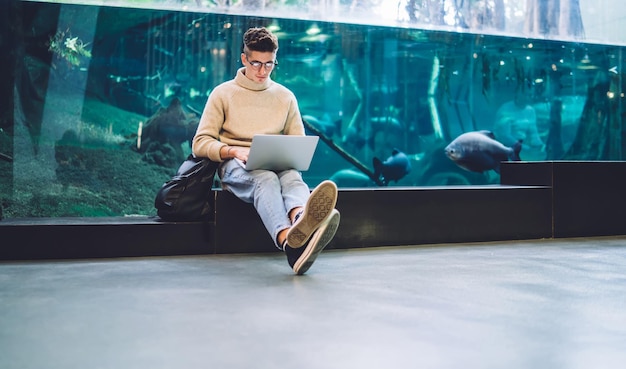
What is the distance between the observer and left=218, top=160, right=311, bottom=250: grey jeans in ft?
10.2

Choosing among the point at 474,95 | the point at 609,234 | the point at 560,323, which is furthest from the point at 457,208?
the point at 474,95

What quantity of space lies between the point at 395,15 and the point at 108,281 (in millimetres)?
8008

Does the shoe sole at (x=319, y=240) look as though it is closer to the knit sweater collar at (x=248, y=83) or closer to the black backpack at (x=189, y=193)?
the black backpack at (x=189, y=193)

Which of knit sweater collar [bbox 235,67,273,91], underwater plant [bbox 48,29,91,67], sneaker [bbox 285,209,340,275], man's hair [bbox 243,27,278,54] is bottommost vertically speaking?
sneaker [bbox 285,209,340,275]

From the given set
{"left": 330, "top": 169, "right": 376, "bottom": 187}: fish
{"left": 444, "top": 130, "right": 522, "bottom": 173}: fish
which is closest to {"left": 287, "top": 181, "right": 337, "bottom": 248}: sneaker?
{"left": 444, "top": 130, "right": 522, "bottom": 173}: fish

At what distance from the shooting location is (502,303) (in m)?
2.32

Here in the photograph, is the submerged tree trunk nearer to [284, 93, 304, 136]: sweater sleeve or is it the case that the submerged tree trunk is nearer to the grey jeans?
[284, 93, 304, 136]: sweater sleeve

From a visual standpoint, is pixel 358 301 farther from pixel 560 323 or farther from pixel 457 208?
pixel 457 208

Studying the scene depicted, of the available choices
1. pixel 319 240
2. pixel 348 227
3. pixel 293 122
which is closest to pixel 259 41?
pixel 293 122

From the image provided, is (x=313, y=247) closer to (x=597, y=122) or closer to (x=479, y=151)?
(x=479, y=151)

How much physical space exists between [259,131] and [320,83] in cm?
817

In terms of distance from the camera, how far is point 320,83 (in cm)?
1162

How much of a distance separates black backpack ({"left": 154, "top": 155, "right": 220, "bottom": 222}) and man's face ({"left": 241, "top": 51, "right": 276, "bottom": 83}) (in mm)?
549

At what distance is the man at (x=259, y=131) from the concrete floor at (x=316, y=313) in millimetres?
219
